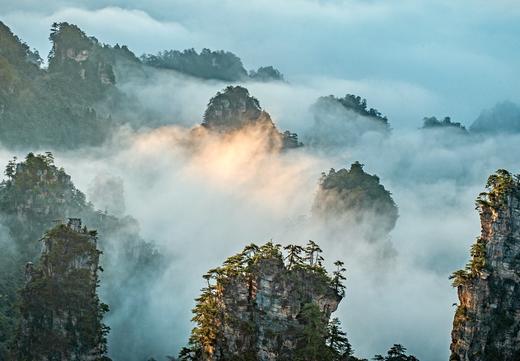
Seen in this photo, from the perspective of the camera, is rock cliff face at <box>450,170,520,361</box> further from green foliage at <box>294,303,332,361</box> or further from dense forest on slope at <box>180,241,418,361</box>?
green foliage at <box>294,303,332,361</box>

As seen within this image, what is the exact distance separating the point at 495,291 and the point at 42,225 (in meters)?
63.0

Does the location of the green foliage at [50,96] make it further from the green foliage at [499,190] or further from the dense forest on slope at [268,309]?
the green foliage at [499,190]

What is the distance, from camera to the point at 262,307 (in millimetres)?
92562

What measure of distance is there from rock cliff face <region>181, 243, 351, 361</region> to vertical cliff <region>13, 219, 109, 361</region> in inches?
701

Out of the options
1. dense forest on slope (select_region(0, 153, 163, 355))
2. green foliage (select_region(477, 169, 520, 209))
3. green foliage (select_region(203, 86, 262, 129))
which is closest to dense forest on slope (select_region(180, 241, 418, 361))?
green foliage (select_region(477, 169, 520, 209))

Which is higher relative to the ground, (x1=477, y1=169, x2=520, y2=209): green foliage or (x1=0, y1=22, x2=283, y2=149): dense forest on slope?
(x1=0, y1=22, x2=283, y2=149): dense forest on slope

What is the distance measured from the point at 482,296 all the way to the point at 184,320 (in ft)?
197

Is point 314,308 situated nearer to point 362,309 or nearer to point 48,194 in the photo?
point 48,194

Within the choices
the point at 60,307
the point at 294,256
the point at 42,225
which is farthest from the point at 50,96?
the point at 294,256

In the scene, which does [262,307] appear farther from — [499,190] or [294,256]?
[499,190]

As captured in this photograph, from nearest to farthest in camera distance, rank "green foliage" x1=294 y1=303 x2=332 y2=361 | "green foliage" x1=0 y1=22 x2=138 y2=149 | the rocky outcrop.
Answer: "green foliage" x1=294 y1=303 x2=332 y2=361 → "green foliage" x1=0 y1=22 x2=138 y2=149 → the rocky outcrop

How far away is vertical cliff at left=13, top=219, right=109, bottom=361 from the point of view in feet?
343

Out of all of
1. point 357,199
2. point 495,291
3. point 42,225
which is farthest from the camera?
point 357,199

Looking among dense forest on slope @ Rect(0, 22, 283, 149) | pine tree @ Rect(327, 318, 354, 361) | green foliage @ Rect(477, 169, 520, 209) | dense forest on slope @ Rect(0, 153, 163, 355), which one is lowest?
pine tree @ Rect(327, 318, 354, 361)
